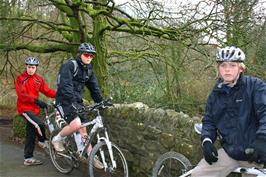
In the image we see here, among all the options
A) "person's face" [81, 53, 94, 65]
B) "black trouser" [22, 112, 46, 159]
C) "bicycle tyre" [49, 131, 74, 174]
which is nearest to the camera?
"person's face" [81, 53, 94, 65]

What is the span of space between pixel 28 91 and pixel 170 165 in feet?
11.3

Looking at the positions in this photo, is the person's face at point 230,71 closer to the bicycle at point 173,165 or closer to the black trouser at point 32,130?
the bicycle at point 173,165

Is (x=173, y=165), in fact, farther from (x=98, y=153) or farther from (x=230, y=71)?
(x=230, y=71)

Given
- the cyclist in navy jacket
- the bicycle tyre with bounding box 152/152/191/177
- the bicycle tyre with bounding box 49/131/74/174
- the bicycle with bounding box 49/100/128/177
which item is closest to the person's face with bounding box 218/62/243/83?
the cyclist in navy jacket

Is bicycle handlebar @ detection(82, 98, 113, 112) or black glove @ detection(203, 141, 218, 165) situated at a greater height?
bicycle handlebar @ detection(82, 98, 113, 112)

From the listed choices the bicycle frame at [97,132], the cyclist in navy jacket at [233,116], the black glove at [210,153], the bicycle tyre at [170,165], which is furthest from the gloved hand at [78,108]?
the black glove at [210,153]

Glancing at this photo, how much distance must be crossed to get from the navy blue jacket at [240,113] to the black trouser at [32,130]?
4306 millimetres

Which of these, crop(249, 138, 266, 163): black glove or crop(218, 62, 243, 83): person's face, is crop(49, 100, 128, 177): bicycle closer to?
crop(218, 62, 243, 83): person's face

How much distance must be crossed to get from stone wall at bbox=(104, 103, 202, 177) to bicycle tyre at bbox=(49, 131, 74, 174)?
822 mm

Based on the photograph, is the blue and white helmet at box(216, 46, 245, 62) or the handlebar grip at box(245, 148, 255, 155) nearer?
the handlebar grip at box(245, 148, 255, 155)

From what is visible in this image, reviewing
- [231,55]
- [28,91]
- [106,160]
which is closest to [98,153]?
Result: [106,160]

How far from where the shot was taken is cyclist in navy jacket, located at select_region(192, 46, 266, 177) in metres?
3.61

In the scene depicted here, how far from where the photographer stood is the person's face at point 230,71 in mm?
3736

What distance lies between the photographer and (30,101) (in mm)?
7387
